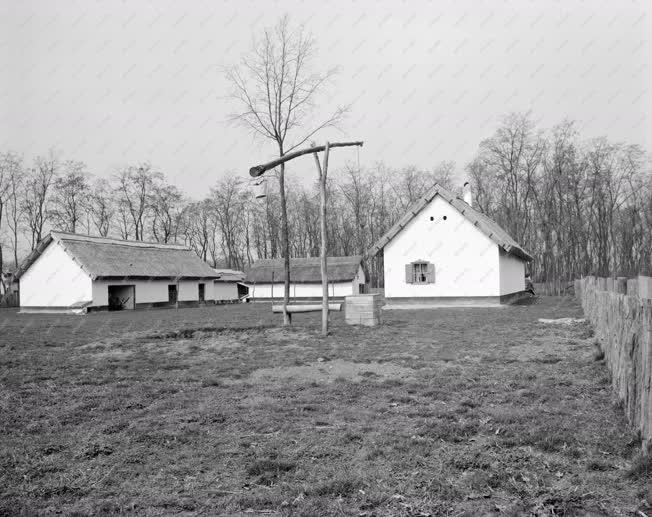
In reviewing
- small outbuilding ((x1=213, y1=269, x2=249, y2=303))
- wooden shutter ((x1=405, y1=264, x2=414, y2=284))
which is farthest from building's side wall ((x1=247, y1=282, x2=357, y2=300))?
wooden shutter ((x1=405, y1=264, x2=414, y2=284))

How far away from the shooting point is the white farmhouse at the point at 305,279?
41531 millimetres

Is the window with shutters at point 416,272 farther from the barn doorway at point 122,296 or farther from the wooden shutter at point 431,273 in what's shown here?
the barn doorway at point 122,296

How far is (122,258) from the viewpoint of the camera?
113 feet

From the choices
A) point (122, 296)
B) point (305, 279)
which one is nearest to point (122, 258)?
point (122, 296)

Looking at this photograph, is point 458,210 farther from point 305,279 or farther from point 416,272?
point 305,279

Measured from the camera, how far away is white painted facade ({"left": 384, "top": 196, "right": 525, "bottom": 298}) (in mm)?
25562

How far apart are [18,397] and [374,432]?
5032mm

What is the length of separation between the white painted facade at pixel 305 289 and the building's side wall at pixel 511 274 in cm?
1364

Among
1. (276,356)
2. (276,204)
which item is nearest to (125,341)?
(276,356)

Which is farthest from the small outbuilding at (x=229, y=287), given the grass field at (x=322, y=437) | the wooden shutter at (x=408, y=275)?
the grass field at (x=322, y=437)

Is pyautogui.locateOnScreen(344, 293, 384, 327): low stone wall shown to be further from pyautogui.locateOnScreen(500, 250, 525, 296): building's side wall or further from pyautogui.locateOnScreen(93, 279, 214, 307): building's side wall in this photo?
pyautogui.locateOnScreen(93, 279, 214, 307): building's side wall

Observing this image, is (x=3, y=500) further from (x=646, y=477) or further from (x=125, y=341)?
(x=125, y=341)

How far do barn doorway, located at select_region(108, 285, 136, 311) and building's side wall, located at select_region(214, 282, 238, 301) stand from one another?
1044 cm

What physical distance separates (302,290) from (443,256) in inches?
716
